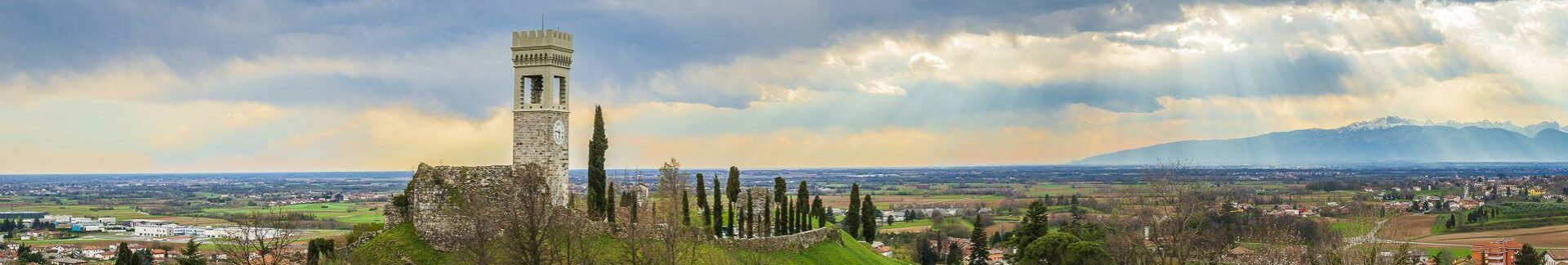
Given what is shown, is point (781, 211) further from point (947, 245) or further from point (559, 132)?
point (947, 245)

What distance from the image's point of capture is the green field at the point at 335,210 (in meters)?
126

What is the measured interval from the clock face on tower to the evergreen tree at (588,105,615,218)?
269 cm

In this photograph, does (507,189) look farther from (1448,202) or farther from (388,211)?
(1448,202)

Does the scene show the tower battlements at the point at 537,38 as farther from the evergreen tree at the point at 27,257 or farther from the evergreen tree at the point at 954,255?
the evergreen tree at the point at 27,257

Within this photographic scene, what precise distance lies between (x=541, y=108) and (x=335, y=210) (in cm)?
11283

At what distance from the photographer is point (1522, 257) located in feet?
188

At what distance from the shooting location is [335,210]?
146m

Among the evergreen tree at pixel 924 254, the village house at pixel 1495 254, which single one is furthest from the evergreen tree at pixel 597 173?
the village house at pixel 1495 254

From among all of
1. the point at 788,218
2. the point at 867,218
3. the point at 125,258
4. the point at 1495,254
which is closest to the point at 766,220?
the point at 788,218

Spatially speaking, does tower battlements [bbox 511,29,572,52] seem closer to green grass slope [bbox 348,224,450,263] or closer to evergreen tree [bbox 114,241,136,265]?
green grass slope [bbox 348,224,450,263]

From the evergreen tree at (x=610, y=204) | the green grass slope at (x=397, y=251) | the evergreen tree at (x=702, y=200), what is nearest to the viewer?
the green grass slope at (x=397, y=251)

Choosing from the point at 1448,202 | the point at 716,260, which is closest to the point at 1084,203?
the point at 1448,202

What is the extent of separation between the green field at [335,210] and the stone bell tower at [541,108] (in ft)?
254

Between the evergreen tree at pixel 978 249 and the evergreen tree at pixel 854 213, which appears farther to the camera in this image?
the evergreen tree at pixel 854 213
